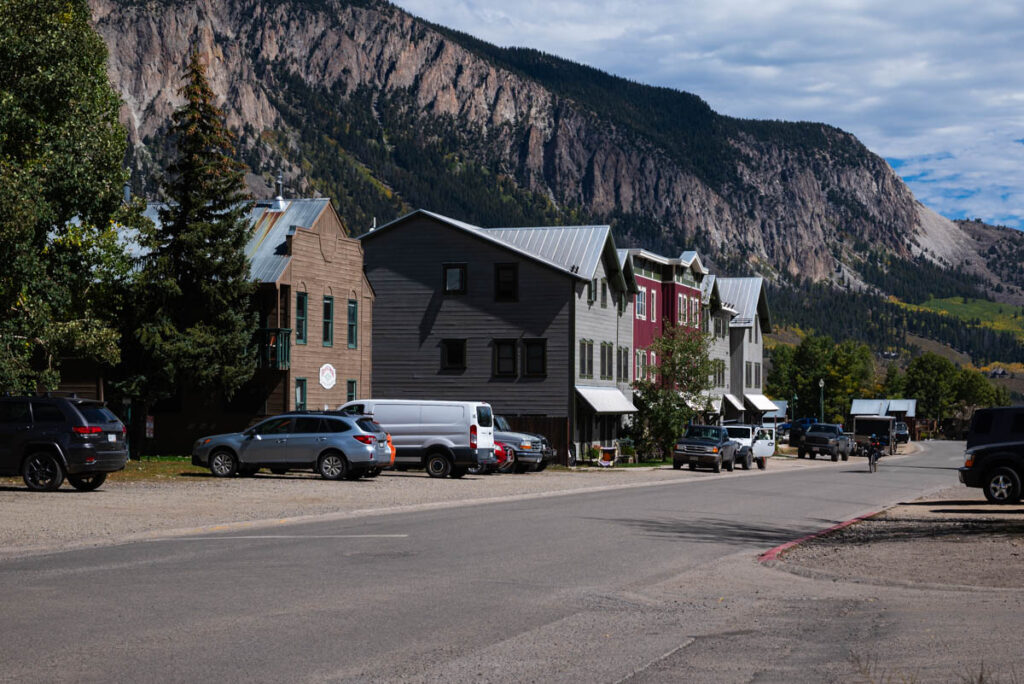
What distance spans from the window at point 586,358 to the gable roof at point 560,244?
123 inches

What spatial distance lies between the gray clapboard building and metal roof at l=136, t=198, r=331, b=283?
6006mm

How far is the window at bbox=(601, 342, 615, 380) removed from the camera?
61938 mm

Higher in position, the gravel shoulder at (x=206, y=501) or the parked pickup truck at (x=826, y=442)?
the parked pickup truck at (x=826, y=442)

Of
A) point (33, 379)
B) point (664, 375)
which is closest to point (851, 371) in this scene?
point (664, 375)

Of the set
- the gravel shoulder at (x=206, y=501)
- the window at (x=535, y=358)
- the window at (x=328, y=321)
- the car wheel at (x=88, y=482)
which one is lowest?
the gravel shoulder at (x=206, y=501)

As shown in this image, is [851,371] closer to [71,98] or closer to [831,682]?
[71,98]

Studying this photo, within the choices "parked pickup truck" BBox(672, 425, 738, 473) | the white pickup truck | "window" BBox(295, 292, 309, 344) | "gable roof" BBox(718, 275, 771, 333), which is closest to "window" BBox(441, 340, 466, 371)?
"window" BBox(295, 292, 309, 344)

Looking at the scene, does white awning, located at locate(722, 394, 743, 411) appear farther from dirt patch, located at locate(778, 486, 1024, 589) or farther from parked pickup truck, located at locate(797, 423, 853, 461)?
dirt patch, located at locate(778, 486, 1024, 589)

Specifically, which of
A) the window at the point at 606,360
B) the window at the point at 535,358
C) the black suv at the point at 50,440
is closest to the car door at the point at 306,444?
the black suv at the point at 50,440

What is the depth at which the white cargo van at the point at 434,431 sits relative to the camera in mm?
36844

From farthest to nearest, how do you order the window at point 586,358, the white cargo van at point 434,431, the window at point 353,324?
the window at point 586,358 < the window at point 353,324 < the white cargo van at point 434,431

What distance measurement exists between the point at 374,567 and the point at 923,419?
194274 mm

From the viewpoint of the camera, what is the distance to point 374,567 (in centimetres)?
1467

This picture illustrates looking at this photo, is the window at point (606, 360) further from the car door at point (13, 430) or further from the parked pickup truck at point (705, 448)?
the car door at point (13, 430)
